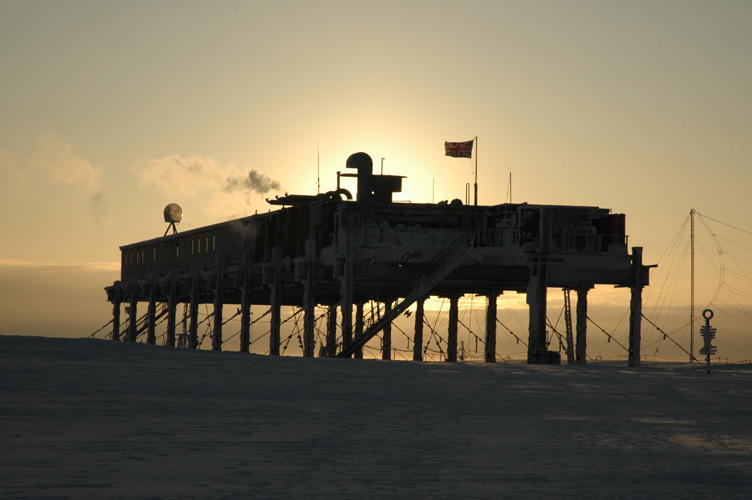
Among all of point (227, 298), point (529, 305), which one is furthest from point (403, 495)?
point (227, 298)

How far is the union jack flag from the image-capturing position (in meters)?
55.1

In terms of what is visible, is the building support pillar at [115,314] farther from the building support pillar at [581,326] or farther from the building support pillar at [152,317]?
the building support pillar at [581,326]

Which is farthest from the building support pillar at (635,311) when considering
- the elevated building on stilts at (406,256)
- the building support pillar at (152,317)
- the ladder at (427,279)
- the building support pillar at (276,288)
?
the building support pillar at (152,317)

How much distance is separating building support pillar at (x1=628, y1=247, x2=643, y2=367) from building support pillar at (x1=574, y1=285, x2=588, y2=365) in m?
6.35

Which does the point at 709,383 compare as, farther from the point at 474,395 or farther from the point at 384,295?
the point at 384,295

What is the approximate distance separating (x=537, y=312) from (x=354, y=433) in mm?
32688

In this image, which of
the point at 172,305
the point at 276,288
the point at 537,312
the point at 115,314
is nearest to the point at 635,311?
the point at 537,312

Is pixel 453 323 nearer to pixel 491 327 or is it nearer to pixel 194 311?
pixel 491 327

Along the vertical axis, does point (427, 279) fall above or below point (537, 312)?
above

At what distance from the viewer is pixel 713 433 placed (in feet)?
56.3

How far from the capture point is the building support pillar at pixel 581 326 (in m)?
58.0

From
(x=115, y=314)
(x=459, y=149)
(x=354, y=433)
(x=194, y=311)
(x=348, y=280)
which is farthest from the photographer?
(x=115, y=314)

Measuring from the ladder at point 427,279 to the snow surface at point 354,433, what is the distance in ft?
56.1

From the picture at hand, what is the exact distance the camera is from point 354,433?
1569cm
